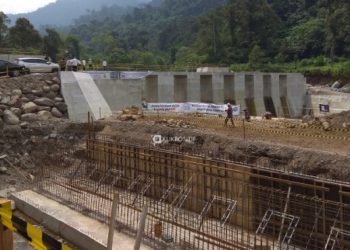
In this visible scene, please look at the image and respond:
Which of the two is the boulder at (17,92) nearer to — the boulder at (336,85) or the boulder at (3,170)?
the boulder at (3,170)

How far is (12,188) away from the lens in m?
14.8

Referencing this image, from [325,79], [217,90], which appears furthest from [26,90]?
[325,79]

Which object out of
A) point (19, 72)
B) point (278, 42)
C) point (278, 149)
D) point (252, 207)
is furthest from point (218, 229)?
→ point (278, 42)

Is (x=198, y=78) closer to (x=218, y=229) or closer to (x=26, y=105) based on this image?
(x=26, y=105)

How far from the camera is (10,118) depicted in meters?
20.9

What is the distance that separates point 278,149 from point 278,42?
65.2 m

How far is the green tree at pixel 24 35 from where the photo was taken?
55.5 meters

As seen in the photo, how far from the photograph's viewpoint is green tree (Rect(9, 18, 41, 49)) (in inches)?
2185

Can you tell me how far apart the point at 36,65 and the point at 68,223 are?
1968 cm

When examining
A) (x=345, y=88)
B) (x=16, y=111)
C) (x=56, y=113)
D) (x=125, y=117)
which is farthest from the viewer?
(x=345, y=88)

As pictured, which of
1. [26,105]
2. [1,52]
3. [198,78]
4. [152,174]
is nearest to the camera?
[152,174]
